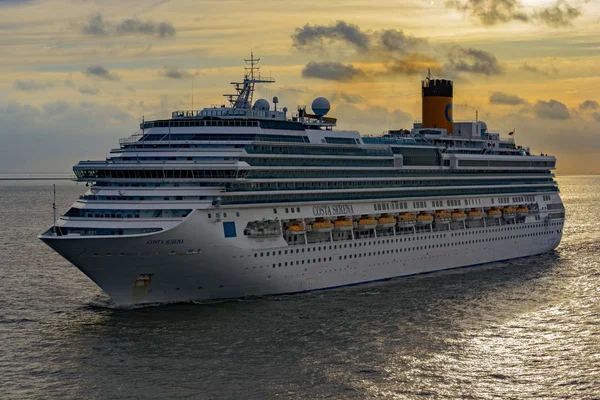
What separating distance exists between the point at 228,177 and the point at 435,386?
18.0 meters

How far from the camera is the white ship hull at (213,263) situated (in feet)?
133

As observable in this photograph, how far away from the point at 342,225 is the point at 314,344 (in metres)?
14.1

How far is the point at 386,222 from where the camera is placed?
53.2 metres

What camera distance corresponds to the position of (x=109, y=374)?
106 ft

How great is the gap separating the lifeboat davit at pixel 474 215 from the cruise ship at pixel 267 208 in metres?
0.11

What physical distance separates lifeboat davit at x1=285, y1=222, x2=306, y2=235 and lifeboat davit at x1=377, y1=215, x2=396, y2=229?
797cm

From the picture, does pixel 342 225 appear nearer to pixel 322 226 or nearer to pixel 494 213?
pixel 322 226

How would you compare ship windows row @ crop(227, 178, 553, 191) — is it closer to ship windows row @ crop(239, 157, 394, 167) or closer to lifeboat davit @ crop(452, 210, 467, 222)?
ship windows row @ crop(239, 157, 394, 167)

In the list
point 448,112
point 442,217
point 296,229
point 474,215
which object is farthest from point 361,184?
point 448,112

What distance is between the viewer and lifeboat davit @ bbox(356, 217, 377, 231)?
51375 millimetres

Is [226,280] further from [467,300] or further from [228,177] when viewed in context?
[467,300]

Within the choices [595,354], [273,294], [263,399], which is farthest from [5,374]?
[595,354]

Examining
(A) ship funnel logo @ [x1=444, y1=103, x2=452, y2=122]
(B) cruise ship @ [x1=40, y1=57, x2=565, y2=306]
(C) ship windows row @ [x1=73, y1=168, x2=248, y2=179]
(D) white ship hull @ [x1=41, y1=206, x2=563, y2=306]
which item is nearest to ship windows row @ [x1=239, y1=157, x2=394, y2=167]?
(B) cruise ship @ [x1=40, y1=57, x2=565, y2=306]

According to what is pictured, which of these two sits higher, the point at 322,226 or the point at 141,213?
the point at 141,213
